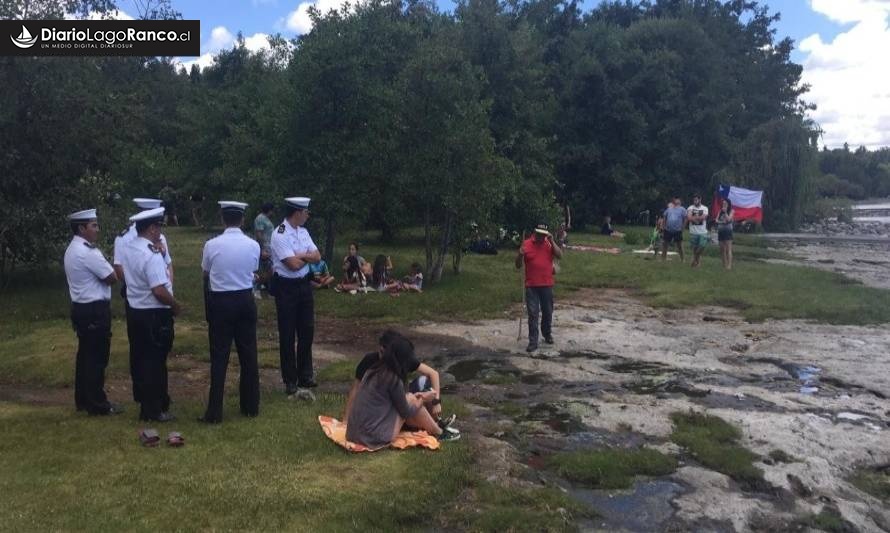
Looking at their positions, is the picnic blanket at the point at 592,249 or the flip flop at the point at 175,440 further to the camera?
the picnic blanket at the point at 592,249

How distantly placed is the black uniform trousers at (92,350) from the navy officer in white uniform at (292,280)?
5.41ft

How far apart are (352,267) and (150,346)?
10026 millimetres

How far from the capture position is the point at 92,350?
25.8 feet

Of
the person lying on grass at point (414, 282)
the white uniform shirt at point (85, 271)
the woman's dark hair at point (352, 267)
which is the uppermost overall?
the white uniform shirt at point (85, 271)

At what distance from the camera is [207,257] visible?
294 inches

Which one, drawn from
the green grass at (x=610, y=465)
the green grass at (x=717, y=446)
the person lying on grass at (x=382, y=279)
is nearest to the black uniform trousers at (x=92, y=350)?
the green grass at (x=610, y=465)

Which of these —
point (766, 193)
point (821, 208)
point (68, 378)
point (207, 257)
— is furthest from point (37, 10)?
point (821, 208)

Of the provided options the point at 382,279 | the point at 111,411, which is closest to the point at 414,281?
the point at 382,279

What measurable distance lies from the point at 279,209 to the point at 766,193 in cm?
3054

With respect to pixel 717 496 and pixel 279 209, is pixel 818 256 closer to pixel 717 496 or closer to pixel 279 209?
pixel 279 209

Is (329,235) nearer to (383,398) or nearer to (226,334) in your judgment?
(226,334)

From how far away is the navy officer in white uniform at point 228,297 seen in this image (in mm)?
7398

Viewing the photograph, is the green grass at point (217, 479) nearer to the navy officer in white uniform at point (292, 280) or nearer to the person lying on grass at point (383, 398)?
the person lying on grass at point (383, 398)

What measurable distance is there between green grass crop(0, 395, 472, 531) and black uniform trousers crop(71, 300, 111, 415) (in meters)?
0.27
